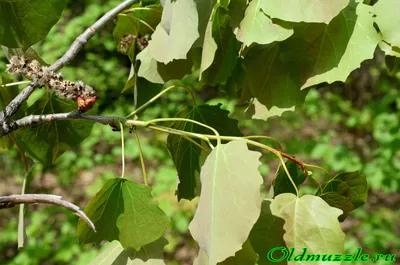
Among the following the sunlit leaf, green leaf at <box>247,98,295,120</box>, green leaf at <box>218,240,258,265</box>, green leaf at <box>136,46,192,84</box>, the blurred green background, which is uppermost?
green leaf at <box>136,46,192,84</box>

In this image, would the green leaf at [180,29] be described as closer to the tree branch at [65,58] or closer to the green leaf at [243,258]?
the tree branch at [65,58]

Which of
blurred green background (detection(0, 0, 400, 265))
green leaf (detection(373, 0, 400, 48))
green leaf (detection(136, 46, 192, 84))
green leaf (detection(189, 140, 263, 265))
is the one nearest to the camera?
green leaf (detection(189, 140, 263, 265))

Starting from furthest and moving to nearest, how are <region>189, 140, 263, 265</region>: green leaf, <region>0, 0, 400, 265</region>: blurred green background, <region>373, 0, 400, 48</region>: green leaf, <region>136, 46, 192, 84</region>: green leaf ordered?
<region>0, 0, 400, 265</region>: blurred green background, <region>136, 46, 192, 84</region>: green leaf, <region>373, 0, 400, 48</region>: green leaf, <region>189, 140, 263, 265</region>: green leaf

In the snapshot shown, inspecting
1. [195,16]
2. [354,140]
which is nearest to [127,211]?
[195,16]

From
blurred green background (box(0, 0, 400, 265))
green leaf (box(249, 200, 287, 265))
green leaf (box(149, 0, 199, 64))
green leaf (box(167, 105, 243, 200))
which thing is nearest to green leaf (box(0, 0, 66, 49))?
green leaf (box(149, 0, 199, 64))

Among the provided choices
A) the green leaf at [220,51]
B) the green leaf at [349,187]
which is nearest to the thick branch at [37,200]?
the green leaf at [220,51]

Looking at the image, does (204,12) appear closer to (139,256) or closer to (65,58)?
(65,58)

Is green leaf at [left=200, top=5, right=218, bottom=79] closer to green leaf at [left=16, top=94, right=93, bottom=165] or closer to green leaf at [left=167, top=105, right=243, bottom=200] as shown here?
green leaf at [left=167, top=105, right=243, bottom=200]
